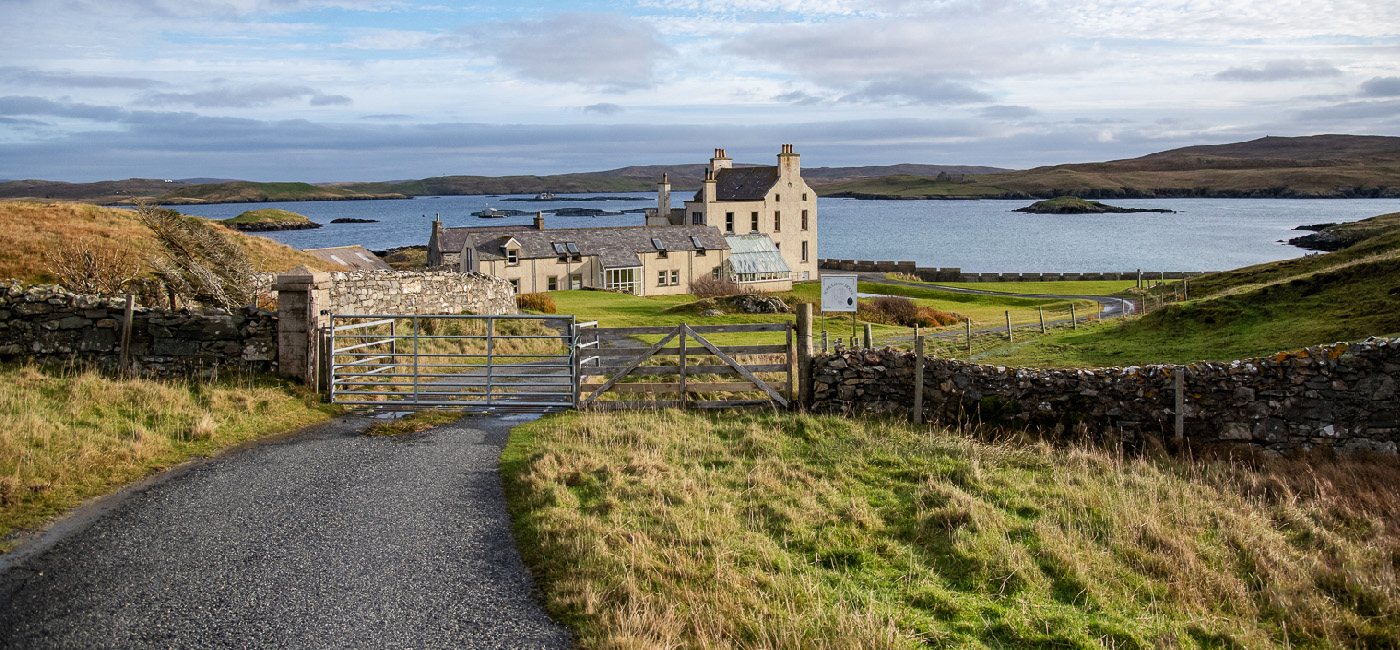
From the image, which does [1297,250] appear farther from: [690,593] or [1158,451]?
[690,593]

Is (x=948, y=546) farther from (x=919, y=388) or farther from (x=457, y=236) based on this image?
(x=457, y=236)

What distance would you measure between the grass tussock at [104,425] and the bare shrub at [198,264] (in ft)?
29.0

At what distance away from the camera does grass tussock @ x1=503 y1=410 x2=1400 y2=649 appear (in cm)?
717

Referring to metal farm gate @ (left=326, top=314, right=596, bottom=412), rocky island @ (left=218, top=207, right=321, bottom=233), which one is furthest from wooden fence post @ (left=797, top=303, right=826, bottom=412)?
rocky island @ (left=218, top=207, right=321, bottom=233)

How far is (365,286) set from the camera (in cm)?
2931

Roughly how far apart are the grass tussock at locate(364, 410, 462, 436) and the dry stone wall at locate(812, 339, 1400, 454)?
263 inches

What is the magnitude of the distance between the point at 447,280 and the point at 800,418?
842 inches

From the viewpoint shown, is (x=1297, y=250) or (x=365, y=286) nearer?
(x=365, y=286)

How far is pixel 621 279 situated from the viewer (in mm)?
71062

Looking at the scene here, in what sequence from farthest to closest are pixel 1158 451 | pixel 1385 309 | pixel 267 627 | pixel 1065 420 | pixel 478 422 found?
1. pixel 1385 309
2. pixel 478 422
3. pixel 1065 420
4. pixel 1158 451
5. pixel 267 627

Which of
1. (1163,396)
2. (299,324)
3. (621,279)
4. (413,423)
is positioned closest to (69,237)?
(299,324)

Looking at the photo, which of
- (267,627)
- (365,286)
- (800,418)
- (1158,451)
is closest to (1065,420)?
(1158,451)

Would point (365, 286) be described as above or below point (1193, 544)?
above

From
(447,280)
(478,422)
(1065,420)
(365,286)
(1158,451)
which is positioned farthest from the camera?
(447,280)
